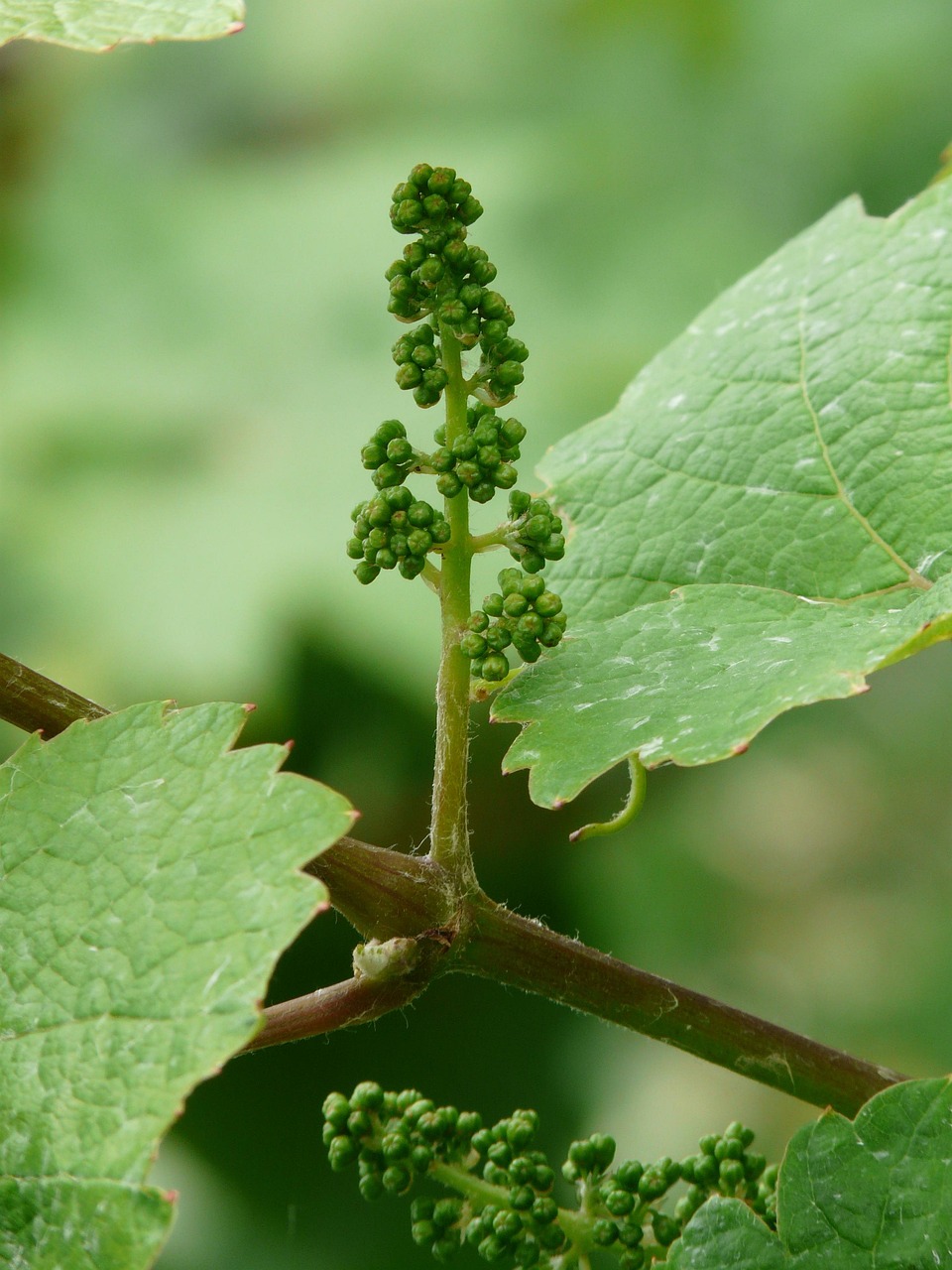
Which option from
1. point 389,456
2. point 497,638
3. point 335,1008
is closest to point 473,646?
point 497,638

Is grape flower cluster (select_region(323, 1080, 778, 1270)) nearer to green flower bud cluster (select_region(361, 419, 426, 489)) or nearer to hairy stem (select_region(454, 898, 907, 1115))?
hairy stem (select_region(454, 898, 907, 1115))

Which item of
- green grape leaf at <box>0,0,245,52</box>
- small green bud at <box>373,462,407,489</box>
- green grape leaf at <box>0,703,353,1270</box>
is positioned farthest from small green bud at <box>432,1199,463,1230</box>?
green grape leaf at <box>0,0,245,52</box>

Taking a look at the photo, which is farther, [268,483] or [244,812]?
[268,483]

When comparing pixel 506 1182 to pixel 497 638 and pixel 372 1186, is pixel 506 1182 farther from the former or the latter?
pixel 497 638

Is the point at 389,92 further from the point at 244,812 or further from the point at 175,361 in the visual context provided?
the point at 244,812

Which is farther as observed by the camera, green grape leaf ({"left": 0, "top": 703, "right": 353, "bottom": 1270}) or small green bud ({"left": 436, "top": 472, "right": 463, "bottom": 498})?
small green bud ({"left": 436, "top": 472, "right": 463, "bottom": 498})

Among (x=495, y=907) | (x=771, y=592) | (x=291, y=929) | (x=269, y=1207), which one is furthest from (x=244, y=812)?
(x=269, y=1207)
